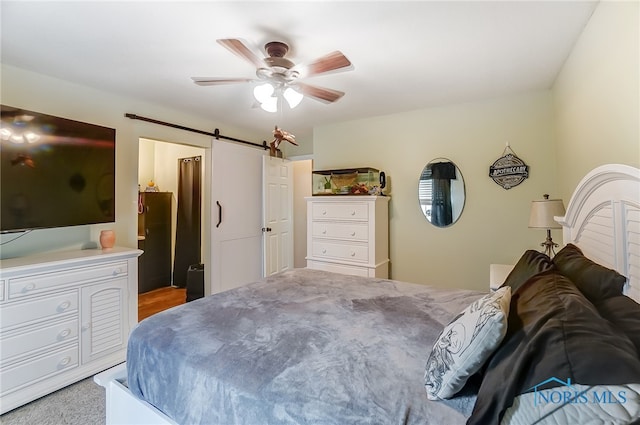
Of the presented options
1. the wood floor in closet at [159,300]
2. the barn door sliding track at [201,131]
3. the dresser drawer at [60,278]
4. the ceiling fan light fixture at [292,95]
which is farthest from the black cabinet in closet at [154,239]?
the ceiling fan light fixture at [292,95]

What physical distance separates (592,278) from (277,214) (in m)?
3.73

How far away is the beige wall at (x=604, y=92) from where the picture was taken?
3.95 ft

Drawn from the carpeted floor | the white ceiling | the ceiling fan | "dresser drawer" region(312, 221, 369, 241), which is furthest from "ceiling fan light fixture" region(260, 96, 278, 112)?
the carpeted floor

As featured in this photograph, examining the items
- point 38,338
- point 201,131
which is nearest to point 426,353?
point 38,338

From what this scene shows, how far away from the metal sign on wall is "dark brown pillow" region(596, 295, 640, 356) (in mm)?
2179

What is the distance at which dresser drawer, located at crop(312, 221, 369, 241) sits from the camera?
10.3 feet

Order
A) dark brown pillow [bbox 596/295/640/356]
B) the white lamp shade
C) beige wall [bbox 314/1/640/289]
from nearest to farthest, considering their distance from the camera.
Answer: dark brown pillow [bbox 596/295/640/356] < beige wall [bbox 314/1/640/289] < the white lamp shade

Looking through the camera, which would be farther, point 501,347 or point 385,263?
point 385,263

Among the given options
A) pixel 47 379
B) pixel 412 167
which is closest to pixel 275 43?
pixel 412 167

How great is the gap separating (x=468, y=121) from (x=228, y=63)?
7.83ft

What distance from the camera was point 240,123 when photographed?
377cm

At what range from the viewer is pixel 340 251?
129 inches

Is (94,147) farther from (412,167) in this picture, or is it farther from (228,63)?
(412,167)

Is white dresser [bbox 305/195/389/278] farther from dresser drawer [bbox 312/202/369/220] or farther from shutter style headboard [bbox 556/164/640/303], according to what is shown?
shutter style headboard [bbox 556/164/640/303]
